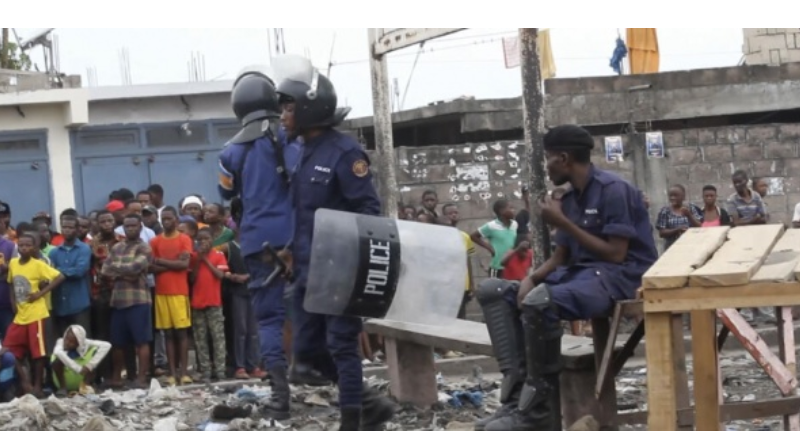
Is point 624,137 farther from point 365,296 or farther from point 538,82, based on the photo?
point 365,296

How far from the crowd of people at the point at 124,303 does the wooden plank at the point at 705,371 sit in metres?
6.91

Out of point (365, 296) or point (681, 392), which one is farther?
point (365, 296)

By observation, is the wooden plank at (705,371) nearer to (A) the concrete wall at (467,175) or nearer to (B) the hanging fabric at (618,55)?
(A) the concrete wall at (467,175)

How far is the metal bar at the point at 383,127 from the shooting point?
16.6 metres

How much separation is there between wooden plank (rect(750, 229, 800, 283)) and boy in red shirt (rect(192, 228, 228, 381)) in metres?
6.57

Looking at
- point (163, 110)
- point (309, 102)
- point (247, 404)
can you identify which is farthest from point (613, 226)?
point (163, 110)

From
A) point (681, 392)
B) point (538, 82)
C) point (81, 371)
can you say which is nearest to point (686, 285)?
point (681, 392)

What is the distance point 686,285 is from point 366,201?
2.63 meters

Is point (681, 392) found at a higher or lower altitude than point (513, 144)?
lower

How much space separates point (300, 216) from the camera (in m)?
7.85

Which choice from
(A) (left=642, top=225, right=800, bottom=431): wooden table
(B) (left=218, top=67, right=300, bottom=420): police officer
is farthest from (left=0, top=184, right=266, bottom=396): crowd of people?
(A) (left=642, top=225, right=800, bottom=431): wooden table

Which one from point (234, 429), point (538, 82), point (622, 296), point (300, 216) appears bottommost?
point (234, 429)

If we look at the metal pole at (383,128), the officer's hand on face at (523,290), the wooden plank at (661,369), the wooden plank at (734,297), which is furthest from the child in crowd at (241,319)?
the wooden plank at (734,297)

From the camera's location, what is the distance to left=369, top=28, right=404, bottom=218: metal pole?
653 inches
